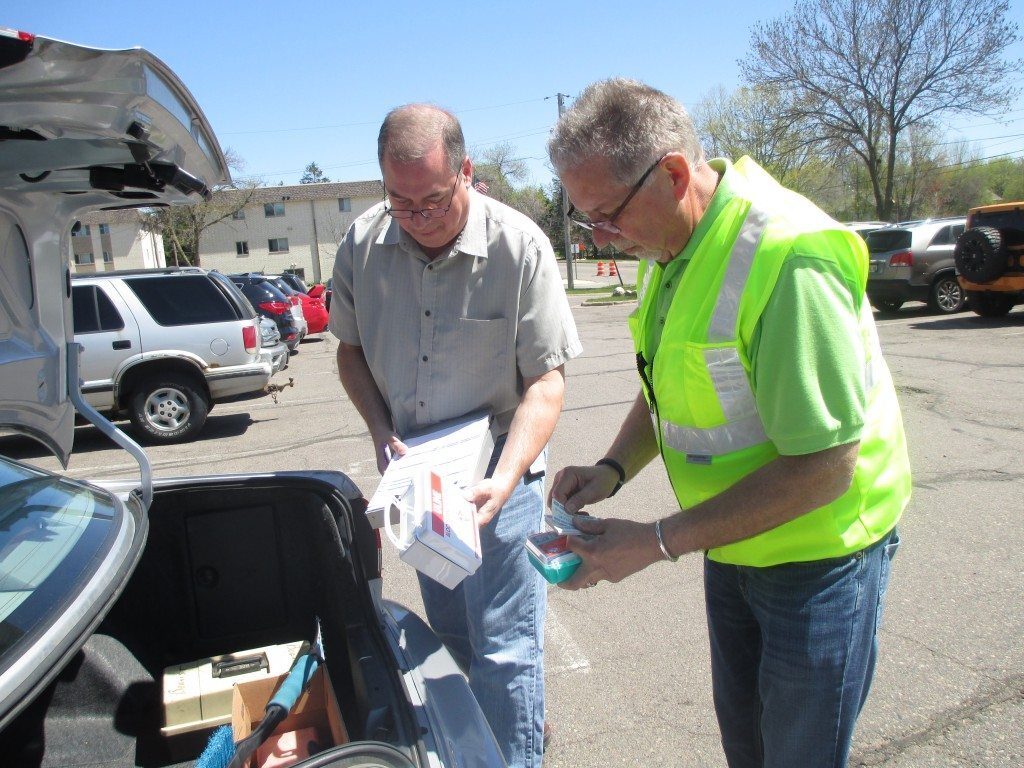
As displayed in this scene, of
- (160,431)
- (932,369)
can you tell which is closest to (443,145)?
(160,431)

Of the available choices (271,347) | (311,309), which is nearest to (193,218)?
(311,309)

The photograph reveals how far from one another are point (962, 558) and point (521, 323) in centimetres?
316

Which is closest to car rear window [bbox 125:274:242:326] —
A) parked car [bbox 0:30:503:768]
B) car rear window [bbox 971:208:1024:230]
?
parked car [bbox 0:30:503:768]

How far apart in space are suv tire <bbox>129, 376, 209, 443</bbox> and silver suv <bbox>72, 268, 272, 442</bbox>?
0.4 inches

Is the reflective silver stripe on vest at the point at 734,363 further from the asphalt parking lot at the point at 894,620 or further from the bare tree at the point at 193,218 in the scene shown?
the bare tree at the point at 193,218

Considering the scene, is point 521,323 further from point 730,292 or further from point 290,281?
point 290,281

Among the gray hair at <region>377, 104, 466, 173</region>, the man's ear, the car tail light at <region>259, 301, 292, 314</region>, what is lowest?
the car tail light at <region>259, 301, 292, 314</region>

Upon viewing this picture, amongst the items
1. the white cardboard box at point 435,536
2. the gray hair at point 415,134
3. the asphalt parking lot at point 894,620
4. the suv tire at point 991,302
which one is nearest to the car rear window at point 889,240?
the suv tire at point 991,302

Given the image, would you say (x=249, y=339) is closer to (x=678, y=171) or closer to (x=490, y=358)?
(x=490, y=358)

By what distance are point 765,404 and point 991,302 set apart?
14.1m

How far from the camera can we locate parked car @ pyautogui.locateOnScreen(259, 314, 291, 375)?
951cm

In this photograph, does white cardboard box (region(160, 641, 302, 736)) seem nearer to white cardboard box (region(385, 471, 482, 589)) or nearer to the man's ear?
white cardboard box (region(385, 471, 482, 589))

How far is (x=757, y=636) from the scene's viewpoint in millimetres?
1910

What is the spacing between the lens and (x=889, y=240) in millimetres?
14914
